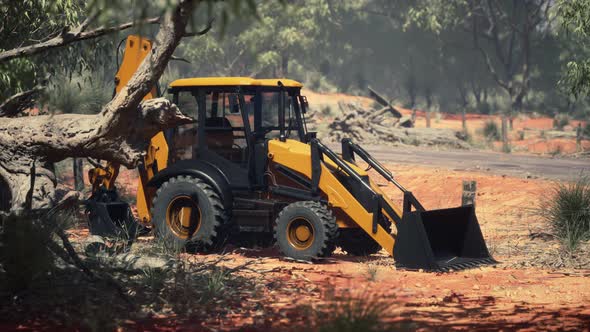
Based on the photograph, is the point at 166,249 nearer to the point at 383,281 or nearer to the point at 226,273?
the point at 226,273

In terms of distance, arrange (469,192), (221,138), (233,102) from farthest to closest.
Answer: (469,192) < (221,138) < (233,102)

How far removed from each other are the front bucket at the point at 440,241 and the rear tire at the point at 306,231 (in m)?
0.91

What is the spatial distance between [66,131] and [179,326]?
135 inches

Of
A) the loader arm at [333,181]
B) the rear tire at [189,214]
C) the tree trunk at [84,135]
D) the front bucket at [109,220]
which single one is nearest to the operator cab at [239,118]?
the loader arm at [333,181]

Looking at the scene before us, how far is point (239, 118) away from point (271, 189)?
1.10 m

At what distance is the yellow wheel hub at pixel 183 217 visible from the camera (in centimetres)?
1334

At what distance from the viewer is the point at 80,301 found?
921 cm

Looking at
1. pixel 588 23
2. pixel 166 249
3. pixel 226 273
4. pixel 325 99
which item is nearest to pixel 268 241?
pixel 166 249

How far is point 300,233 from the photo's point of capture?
12742 millimetres

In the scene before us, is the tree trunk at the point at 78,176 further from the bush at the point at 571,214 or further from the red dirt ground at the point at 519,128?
the red dirt ground at the point at 519,128

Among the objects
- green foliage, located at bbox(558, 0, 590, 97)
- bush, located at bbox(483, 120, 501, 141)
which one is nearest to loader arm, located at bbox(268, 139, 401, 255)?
green foliage, located at bbox(558, 0, 590, 97)

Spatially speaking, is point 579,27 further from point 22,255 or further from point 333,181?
point 22,255

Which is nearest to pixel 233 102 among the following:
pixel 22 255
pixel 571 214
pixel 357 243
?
pixel 357 243

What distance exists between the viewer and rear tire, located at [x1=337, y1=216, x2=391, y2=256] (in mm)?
13547
